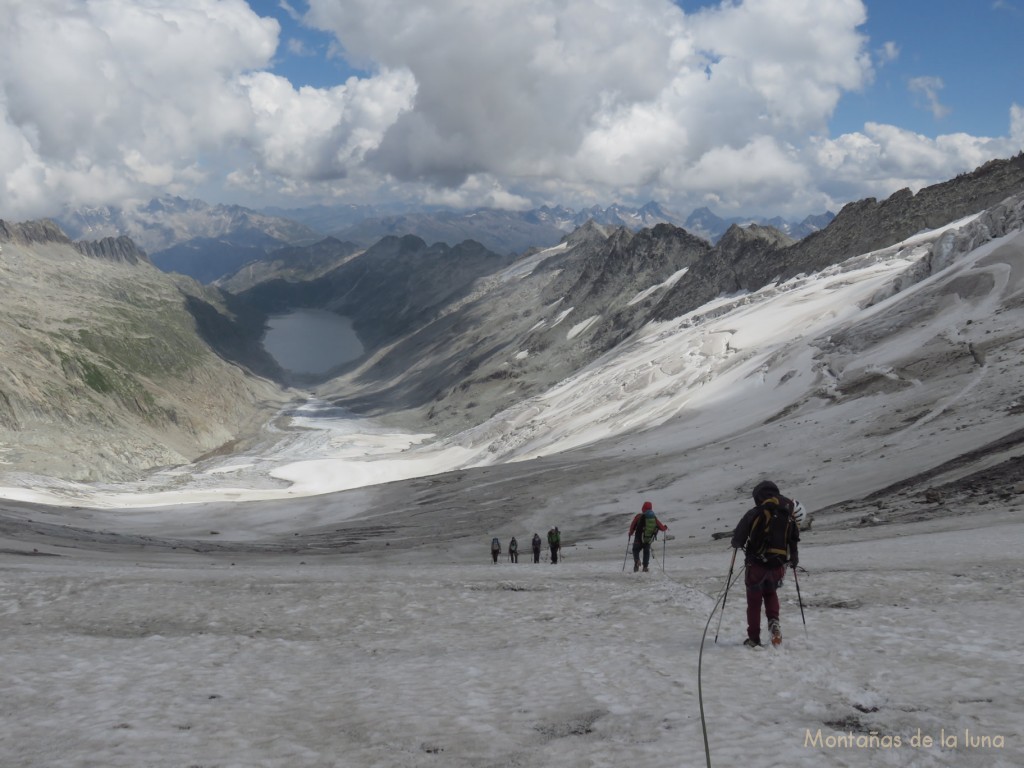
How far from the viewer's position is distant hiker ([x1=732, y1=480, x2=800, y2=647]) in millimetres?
10680

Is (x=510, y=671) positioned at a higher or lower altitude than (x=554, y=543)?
lower

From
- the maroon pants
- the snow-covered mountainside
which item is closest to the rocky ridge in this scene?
the snow-covered mountainside

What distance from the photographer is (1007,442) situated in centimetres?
2708

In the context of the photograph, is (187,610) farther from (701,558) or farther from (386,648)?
(701,558)

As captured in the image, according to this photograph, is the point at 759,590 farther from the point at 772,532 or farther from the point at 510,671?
the point at 510,671

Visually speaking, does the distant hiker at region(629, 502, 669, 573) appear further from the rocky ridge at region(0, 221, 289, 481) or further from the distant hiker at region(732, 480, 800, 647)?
the rocky ridge at region(0, 221, 289, 481)

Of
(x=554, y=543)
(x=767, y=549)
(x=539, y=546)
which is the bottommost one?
(x=539, y=546)

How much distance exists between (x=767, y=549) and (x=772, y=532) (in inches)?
9.6

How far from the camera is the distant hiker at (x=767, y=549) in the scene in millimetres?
10680

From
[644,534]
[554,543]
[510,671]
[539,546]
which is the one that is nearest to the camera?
[510,671]

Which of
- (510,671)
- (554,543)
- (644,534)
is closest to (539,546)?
(554,543)

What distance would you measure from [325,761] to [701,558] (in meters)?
15.1

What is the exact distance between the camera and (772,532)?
35.1 feet

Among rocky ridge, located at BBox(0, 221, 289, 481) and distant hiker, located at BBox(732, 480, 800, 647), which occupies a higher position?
rocky ridge, located at BBox(0, 221, 289, 481)
